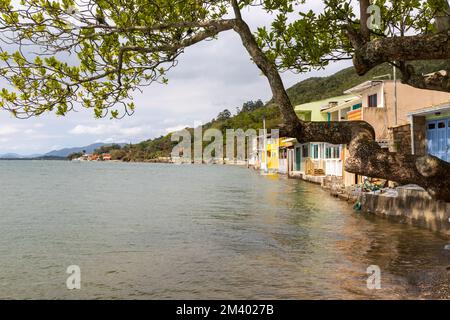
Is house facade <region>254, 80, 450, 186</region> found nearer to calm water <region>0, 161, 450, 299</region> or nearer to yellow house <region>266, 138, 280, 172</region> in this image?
calm water <region>0, 161, 450, 299</region>

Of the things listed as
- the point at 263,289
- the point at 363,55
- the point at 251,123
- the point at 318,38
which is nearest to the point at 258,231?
the point at 263,289

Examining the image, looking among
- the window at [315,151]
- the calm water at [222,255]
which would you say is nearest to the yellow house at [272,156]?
the window at [315,151]

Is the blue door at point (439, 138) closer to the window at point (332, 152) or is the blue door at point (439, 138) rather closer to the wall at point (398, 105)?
the wall at point (398, 105)

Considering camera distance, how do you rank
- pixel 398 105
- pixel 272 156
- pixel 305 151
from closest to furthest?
pixel 398 105, pixel 305 151, pixel 272 156

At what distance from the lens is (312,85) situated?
167 metres

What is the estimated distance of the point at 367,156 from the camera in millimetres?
7078

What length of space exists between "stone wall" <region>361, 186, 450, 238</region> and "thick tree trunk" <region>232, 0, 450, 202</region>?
8.53 m

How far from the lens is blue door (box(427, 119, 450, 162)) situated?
831 inches

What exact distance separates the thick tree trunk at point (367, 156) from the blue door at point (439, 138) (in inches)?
598

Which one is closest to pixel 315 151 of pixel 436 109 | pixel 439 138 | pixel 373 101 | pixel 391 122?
pixel 373 101

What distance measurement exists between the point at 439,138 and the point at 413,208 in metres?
5.57

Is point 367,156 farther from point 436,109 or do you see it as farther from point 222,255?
point 436,109
